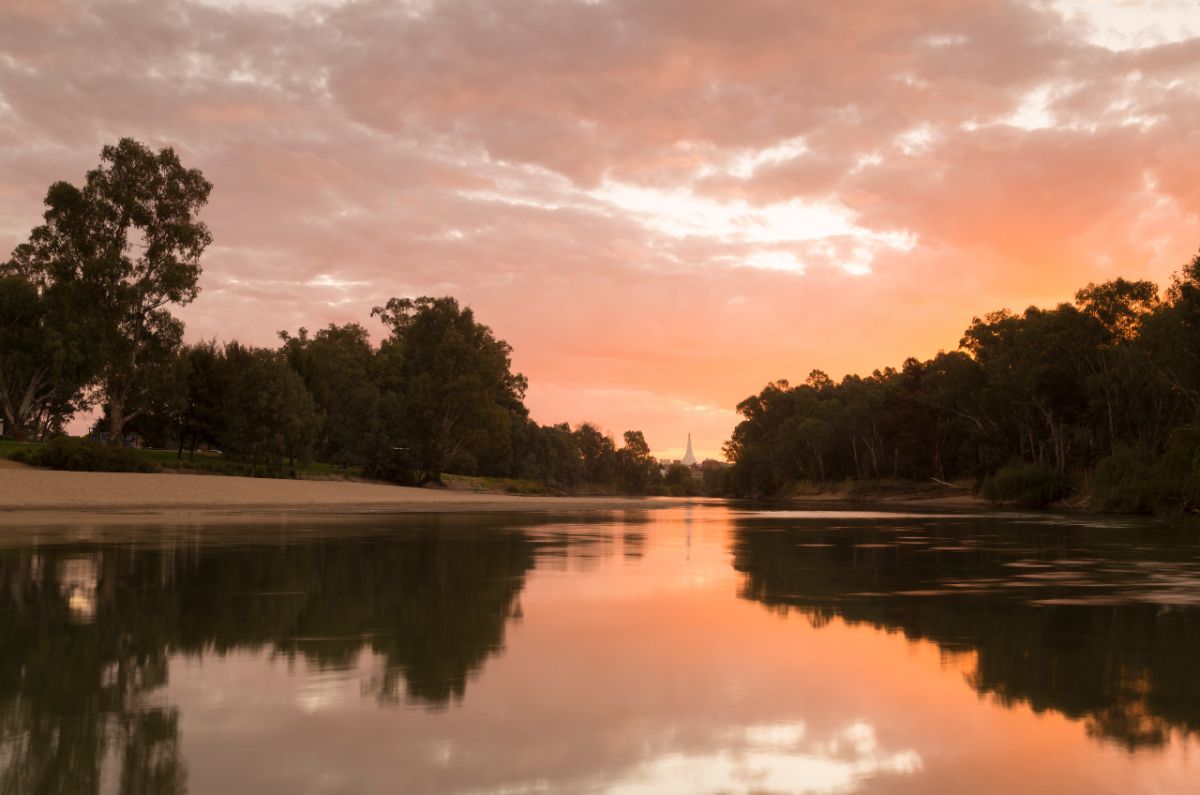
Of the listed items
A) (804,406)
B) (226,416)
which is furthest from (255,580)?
(804,406)

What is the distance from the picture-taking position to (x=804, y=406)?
15312 cm

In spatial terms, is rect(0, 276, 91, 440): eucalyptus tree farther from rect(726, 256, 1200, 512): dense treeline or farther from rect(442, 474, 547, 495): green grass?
rect(726, 256, 1200, 512): dense treeline

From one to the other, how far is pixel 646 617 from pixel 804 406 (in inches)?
5758

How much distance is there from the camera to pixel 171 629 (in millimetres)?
9391

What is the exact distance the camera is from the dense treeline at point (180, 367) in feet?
184

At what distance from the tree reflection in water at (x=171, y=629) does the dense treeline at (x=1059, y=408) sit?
44.0 metres

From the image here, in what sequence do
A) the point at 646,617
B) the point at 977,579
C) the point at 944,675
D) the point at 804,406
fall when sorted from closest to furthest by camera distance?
the point at 944,675, the point at 646,617, the point at 977,579, the point at 804,406

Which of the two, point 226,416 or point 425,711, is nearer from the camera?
→ point 425,711

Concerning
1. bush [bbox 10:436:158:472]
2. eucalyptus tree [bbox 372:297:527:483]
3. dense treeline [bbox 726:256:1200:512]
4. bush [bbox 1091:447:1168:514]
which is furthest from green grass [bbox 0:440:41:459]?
bush [bbox 1091:447:1168:514]

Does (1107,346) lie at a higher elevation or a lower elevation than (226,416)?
higher

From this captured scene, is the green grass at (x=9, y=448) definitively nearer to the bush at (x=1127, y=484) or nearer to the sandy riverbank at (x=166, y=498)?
the sandy riverbank at (x=166, y=498)

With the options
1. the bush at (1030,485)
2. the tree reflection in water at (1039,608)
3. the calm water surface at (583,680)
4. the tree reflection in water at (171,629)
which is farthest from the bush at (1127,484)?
the tree reflection in water at (171,629)

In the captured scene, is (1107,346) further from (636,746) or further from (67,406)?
(67,406)

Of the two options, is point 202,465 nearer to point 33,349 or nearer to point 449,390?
point 33,349
